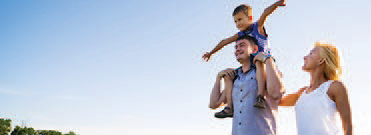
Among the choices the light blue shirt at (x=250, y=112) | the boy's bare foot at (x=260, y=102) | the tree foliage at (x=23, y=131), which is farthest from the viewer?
the tree foliage at (x=23, y=131)

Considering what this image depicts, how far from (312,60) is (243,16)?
1426 millimetres

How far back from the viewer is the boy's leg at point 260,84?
146 inches

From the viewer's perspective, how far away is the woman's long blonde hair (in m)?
3.41

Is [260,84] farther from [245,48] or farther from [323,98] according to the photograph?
[323,98]

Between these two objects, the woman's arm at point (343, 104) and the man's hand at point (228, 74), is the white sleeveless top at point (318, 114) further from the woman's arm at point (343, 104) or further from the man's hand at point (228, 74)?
the man's hand at point (228, 74)

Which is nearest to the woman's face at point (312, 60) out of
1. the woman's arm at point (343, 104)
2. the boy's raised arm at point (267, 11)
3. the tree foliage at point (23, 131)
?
the woman's arm at point (343, 104)

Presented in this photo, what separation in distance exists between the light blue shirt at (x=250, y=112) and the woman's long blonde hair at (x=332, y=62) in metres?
0.80

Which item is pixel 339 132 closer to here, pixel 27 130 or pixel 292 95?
pixel 292 95

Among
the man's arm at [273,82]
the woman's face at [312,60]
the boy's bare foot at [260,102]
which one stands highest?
the woman's face at [312,60]

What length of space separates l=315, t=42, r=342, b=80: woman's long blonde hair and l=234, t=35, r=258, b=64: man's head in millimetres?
1043

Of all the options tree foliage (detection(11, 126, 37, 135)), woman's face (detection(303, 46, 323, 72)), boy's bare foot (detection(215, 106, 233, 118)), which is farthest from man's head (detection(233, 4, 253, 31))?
tree foliage (detection(11, 126, 37, 135))

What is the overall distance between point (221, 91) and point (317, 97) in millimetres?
1629

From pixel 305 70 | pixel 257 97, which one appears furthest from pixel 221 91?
pixel 305 70

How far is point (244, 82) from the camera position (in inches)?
163
